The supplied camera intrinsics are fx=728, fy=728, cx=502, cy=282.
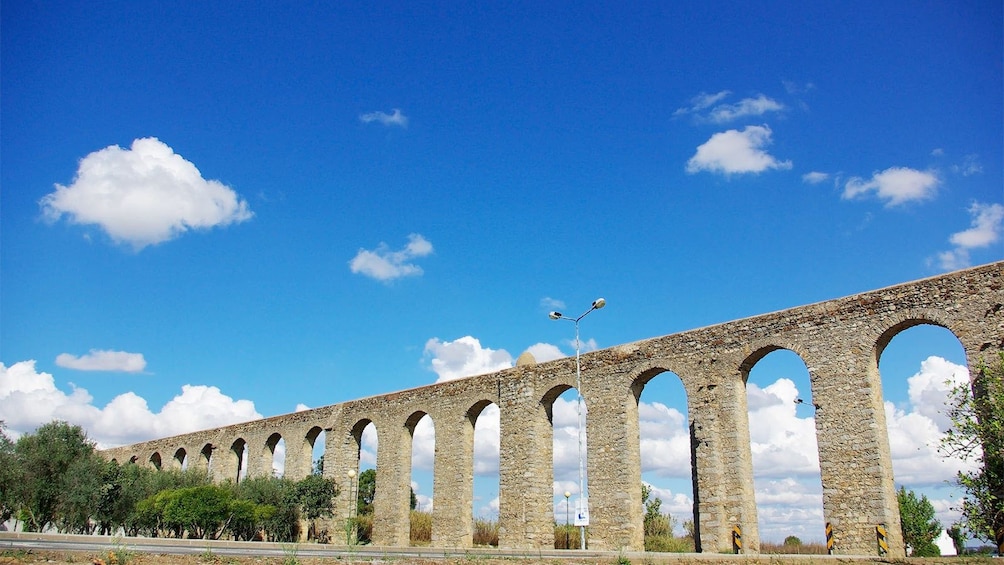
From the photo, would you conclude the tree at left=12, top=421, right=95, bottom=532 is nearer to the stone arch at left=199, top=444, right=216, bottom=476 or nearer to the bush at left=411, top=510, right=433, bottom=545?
the stone arch at left=199, top=444, right=216, bottom=476

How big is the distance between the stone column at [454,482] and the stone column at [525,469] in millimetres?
1813

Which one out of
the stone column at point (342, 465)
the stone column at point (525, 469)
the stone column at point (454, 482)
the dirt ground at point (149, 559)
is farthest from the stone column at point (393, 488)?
the dirt ground at point (149, 559)

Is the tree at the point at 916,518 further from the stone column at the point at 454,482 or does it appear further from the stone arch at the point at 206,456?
the stone arch at the point at 206,456

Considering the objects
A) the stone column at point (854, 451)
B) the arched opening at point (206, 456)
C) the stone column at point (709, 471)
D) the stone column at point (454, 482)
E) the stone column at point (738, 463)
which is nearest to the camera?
the stone column at point (854, 451)

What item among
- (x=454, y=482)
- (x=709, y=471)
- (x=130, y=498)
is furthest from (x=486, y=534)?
(x=130, y=498)

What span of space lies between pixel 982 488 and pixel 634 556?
26.2 feet

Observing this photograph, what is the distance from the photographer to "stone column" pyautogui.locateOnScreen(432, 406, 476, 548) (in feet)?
86.8

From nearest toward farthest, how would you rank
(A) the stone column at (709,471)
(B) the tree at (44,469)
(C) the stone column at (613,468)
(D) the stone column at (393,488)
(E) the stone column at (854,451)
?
(E) the stone column at (854,451)
(A) the stone column at (709,471)
(C) the stone column at (613,468)
(D) the stone column at (393,488)
(B) the tree at (44,469)

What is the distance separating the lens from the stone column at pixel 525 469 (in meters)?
24.3

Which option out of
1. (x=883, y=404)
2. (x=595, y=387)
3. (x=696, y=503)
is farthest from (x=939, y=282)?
(x=595, y=387)

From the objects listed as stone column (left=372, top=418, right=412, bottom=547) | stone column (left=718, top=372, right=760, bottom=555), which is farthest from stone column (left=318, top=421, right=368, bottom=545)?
stone column (left=718, top=372, right=760, bottom=555)

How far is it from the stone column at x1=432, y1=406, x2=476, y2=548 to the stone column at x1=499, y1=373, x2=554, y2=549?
5.95 feet

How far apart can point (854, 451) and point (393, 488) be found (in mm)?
17891

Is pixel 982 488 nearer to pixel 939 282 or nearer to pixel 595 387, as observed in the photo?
pixel 939 282
